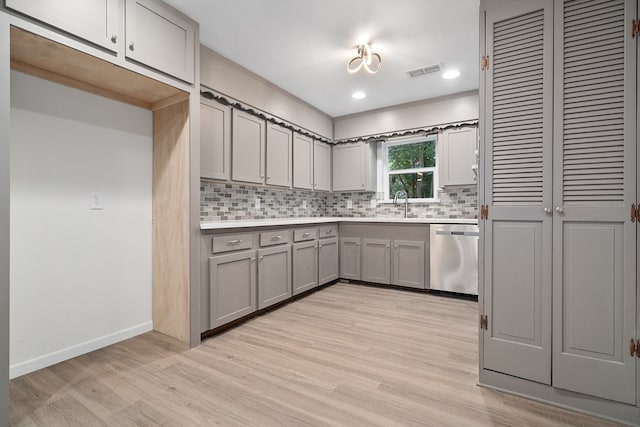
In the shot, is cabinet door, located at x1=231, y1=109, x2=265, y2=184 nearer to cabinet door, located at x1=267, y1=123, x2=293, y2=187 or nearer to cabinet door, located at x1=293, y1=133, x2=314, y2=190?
cabinet door, located at x1=267, y1=123, x2=293, y2=187

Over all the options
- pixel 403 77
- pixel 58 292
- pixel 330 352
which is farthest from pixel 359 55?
pixel 58 292

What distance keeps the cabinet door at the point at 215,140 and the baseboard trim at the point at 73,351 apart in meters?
1.44

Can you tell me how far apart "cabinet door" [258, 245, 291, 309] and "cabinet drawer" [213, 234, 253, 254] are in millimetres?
195

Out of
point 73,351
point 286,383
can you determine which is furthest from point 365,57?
point 73,351

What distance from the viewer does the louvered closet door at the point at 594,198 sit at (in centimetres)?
149

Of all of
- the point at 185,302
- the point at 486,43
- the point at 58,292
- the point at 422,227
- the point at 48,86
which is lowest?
the point at 185,302

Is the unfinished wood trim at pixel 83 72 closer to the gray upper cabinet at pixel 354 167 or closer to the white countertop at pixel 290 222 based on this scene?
the white countertop at pixel 290 222

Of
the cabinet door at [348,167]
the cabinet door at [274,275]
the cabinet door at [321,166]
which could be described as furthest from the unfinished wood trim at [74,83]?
the cabinet door at [348,167]

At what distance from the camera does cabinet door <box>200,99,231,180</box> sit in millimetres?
2779

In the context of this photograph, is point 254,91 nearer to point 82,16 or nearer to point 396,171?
point 82,16

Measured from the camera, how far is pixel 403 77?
11.2 ft

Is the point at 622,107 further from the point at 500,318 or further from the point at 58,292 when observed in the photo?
the point at 58,292

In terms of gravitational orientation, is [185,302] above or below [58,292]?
below

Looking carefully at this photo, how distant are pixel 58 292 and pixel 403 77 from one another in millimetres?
3703
